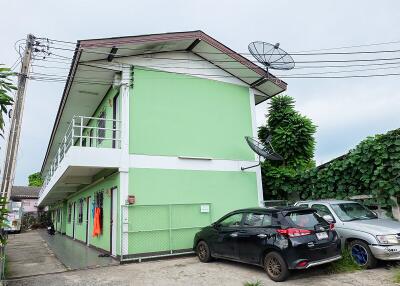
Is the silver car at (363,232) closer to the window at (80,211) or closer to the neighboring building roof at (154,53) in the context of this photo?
the neighboring building roof at (154,53)

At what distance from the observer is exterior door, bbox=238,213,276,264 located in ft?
24.4

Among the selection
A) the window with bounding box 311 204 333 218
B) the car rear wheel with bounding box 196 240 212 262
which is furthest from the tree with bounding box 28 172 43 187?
the window with bounding box 311 204 333 218

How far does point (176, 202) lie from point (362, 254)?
5650mm

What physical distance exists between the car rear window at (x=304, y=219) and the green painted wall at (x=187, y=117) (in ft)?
16.5

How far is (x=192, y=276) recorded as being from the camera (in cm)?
782

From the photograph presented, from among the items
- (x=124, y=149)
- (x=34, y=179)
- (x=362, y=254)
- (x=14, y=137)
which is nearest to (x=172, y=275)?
(x=124, y=149)

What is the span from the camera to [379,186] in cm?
955

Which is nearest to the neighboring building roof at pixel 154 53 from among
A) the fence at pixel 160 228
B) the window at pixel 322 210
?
the fence at pixel 160 228

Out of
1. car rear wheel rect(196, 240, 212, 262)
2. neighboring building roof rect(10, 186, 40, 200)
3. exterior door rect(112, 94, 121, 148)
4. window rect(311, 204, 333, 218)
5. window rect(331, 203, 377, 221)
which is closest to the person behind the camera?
window rect(331, 203, 377, 221)

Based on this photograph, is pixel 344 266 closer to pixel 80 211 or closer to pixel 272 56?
pixel 272 56

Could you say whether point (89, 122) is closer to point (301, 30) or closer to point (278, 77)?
point (278, 77)

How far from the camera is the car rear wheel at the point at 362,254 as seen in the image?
7.61m

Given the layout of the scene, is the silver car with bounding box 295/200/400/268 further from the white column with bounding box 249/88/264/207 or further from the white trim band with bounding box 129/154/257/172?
the white trim band with bounding box 129/154/257/172

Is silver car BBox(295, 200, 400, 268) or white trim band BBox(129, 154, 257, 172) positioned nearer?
silver car BBox(295, 200, 400, 268)
